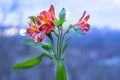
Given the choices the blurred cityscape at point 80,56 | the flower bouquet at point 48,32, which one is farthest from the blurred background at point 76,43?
the flower bouquet at point 48,32

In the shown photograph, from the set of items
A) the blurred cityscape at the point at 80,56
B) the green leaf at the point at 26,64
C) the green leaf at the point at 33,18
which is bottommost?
the green leaf at the point at 26,64

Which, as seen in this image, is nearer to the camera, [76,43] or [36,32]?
[36,32]

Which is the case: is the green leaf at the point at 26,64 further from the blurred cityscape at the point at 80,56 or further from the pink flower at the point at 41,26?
the blurred cityscape at the point at 80,56

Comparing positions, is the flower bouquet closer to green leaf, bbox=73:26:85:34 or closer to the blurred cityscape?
green leaf, bbox=73:26:85:34

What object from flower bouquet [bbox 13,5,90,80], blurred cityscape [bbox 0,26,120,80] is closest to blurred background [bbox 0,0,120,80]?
blurred cityscape [bbox 0,26,120,80]

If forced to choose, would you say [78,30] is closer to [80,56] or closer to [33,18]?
[33,18]

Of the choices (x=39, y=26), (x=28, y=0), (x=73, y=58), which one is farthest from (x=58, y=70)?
(x=28, y=0)

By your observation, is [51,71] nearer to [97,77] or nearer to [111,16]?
[97,77]

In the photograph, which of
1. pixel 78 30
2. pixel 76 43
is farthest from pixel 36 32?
pixel 76 43
